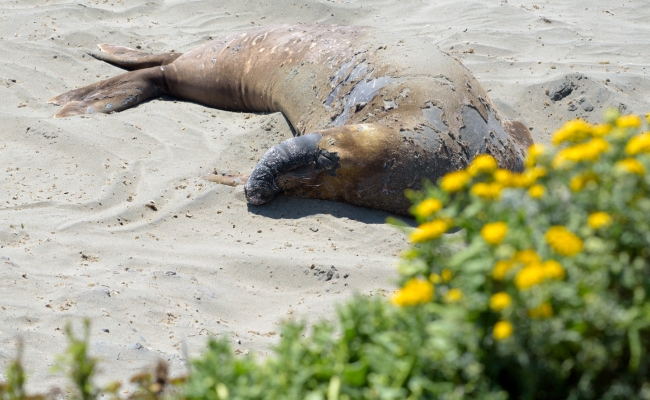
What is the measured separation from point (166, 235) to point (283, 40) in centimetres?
273

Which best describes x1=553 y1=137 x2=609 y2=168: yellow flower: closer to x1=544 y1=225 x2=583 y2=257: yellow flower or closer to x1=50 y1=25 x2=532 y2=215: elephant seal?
x1=544 y1=225 x2=583 y2=257: yellow flower

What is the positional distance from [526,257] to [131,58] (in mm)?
6796

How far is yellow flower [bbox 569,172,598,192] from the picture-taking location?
1509mm

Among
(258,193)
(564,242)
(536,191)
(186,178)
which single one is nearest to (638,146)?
(536,191)

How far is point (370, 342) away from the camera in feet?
5.60

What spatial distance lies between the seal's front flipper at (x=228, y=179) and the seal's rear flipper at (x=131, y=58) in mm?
2684

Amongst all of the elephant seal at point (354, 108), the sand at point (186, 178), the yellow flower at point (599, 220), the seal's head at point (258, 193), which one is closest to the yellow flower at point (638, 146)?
the yellow flower at point (599, 220)

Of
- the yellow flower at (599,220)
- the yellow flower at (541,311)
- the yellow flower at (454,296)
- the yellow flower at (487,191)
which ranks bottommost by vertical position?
the yellow flower at (454,296)

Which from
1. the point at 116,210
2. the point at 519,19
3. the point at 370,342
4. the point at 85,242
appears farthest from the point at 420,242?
the point at 519,19

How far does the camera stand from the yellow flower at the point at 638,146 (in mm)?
1506

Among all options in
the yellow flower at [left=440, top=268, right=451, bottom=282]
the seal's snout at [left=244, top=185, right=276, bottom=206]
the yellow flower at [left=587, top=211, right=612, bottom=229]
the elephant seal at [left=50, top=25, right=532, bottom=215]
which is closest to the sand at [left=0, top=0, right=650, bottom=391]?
the seal's snout at [left=244, top=185, right=276, bottom=206]

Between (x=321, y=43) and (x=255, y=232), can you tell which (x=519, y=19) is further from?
(x=255, y=232)

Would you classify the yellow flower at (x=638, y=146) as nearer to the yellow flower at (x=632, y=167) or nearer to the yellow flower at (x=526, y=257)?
the yellow flower at (x=632, y=167)

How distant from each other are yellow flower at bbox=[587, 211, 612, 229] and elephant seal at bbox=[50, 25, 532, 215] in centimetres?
324
